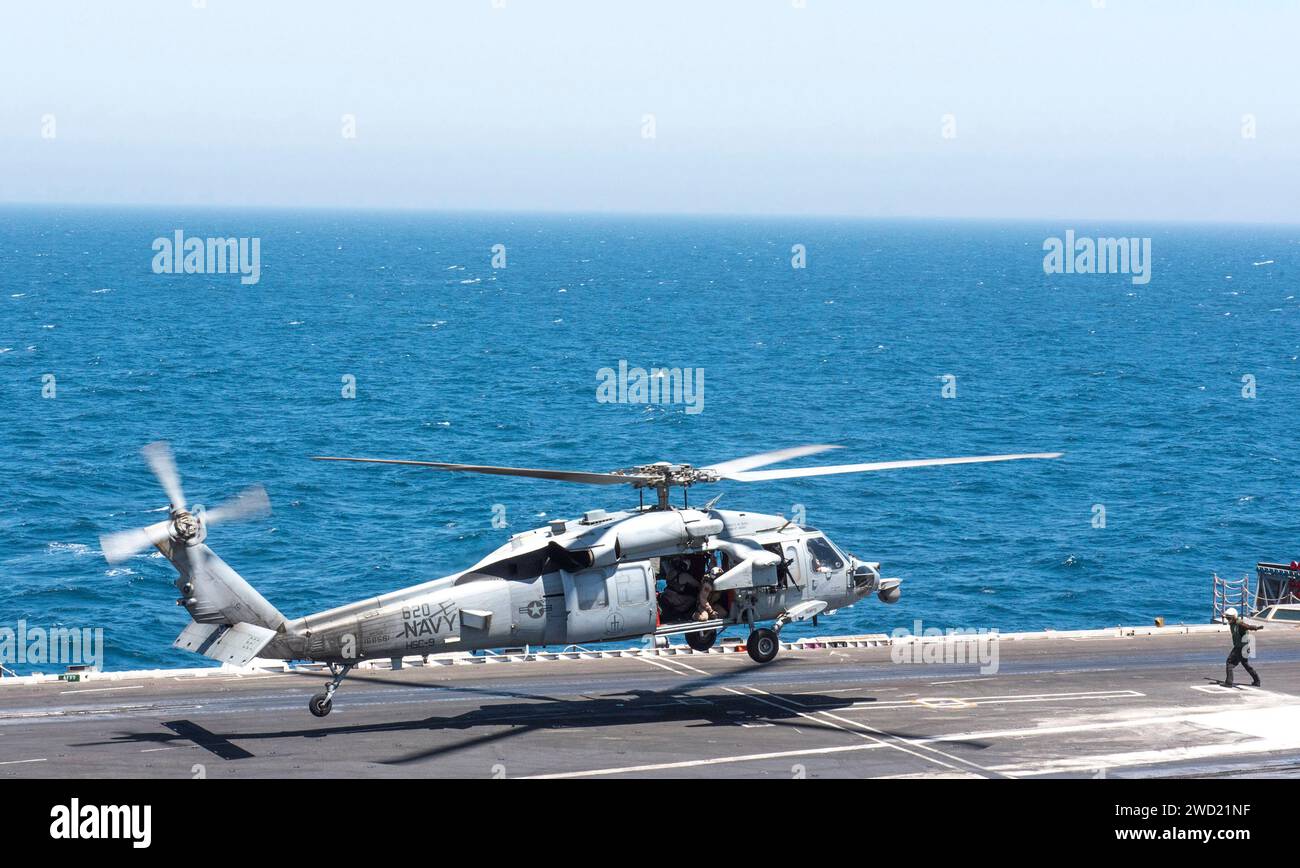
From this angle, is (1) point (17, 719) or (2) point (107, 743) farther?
(1) point (17, 719)

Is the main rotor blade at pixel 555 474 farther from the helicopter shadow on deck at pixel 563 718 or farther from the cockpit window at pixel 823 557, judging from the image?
the helicopter shadow on deck at pixel 563 718

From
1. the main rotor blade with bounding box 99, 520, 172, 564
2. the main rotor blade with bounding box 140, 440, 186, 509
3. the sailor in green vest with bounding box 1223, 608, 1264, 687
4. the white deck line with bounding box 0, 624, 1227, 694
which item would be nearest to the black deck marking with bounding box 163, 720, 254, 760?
the white deck line with bounding box 0, 624, 1227, 694

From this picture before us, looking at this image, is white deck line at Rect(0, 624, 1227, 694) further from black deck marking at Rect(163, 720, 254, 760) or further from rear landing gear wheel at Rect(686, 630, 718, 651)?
rear landing gear wheel at Rect(686, 630, 718, 651)

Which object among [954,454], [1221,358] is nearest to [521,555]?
[954,454]

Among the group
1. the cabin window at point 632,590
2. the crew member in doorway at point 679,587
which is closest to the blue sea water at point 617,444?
the cabin window at point 632,590

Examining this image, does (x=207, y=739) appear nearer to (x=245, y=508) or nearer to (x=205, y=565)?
(x=205, y=565)

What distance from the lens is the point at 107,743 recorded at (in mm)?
28734

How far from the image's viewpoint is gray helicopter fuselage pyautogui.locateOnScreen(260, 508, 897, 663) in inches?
1113

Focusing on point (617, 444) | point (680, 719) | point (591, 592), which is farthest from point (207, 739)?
point (617, 444)

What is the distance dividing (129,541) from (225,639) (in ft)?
10.0

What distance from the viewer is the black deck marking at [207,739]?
27984mm

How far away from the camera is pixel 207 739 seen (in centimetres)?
2919
